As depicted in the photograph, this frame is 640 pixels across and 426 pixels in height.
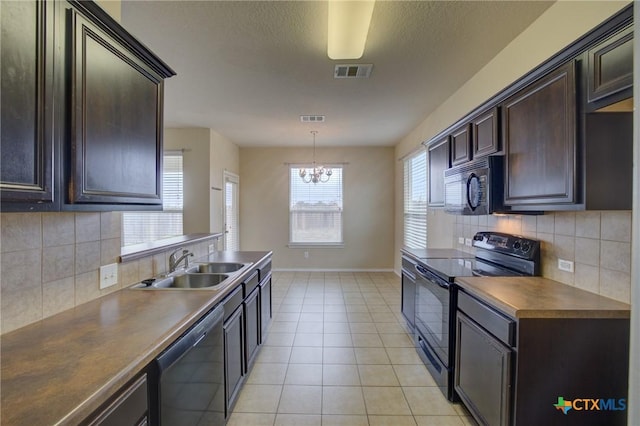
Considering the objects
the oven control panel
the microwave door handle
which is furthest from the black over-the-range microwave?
the microwave door handle

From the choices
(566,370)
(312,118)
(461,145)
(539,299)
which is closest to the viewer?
(566,370)

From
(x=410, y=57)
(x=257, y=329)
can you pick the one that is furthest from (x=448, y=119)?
(x=257, y=329)

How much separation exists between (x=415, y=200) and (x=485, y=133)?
9.50 feet

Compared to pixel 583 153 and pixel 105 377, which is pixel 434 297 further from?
pixel 105 377

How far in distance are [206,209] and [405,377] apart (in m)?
3.93

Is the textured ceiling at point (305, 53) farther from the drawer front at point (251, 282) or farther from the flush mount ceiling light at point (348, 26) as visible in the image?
the drawer front at point (251, 282)

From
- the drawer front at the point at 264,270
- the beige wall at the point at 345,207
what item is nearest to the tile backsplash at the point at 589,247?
the drawer front at the point at 264,270

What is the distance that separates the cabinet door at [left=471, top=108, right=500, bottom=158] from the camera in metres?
2.12

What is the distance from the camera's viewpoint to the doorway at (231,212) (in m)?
5.66

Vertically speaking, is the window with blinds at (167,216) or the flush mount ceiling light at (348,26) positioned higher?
the flush mount ceiling light at (348,26)

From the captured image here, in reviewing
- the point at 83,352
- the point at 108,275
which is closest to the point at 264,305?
the point at 108,275

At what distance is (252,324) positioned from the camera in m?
2.51

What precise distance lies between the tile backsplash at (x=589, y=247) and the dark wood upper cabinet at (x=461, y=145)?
693mm

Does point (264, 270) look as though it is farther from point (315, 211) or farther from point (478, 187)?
point (315, 211)
